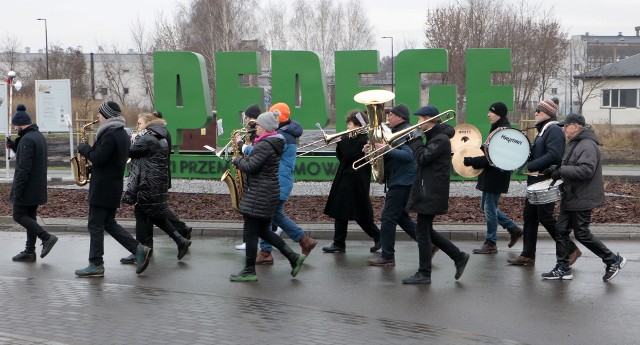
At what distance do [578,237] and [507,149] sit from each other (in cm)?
154

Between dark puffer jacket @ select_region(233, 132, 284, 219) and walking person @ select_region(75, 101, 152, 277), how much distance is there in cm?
123

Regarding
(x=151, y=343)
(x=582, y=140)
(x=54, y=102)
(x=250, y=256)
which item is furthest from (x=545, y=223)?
(x=54, y=102)

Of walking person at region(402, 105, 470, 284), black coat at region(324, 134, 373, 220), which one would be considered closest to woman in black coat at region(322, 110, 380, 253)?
black coat at region(324, 134, 373, 220)

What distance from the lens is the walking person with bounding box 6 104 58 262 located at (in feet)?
34.8

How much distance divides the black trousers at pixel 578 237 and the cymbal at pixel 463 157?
73.6 inches

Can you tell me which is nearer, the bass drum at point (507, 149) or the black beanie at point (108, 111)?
the black beanie at point (108, 111)

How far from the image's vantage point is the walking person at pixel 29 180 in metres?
10.6

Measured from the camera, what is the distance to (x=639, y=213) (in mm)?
14625

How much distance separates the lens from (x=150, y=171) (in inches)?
405

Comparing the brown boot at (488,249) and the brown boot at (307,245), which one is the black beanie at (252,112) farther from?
the brown boot at (488,249)

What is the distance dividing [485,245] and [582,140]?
256 cm

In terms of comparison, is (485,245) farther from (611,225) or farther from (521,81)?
(521,81)

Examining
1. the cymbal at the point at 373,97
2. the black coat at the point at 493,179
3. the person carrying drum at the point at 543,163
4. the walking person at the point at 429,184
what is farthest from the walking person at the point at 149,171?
the person carrying drum at the point at 543,163

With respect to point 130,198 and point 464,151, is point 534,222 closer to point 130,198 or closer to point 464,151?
point 464,151
